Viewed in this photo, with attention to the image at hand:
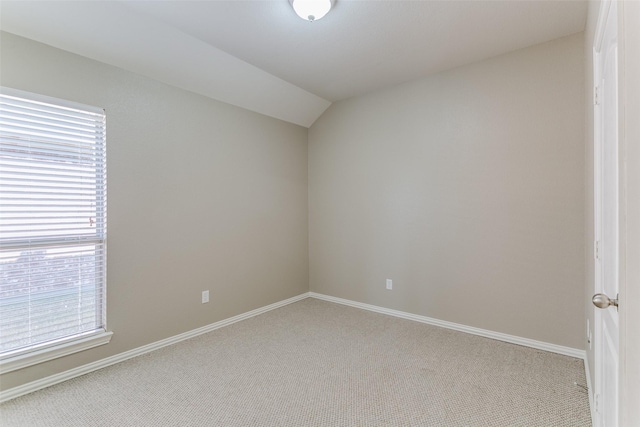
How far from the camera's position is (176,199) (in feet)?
9.74

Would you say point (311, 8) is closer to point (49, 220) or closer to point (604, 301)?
point (604, 301)

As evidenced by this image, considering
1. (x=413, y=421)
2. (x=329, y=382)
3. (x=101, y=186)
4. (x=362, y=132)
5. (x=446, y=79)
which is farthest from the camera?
(x=362, y=132)

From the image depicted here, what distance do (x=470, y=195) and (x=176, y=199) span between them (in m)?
2.86

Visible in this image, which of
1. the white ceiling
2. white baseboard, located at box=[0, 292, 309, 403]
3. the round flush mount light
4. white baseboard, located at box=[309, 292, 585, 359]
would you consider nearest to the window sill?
white baseboard, located at box=[0, 292, 309, 403]

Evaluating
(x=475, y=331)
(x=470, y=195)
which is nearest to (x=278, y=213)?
(x=470, y=195)

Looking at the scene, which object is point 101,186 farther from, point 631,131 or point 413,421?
point 631,131

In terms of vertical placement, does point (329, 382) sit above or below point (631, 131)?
below

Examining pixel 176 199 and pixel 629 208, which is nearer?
pixel 629 208

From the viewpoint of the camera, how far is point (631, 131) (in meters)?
0.70

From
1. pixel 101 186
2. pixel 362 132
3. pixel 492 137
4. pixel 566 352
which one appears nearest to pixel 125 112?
pixel 101 186

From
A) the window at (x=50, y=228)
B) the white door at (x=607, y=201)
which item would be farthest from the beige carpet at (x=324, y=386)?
the white door at (x=607, y=201)

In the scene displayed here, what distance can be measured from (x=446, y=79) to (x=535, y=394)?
2.82 m

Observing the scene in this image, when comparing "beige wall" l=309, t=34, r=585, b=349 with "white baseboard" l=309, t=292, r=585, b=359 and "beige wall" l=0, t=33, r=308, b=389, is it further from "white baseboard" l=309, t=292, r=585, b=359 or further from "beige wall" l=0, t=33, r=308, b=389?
"beige wall" l=0, t=33, r=308, b=389

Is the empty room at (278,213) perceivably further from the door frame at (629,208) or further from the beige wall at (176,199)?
the door frame at (629,208)
